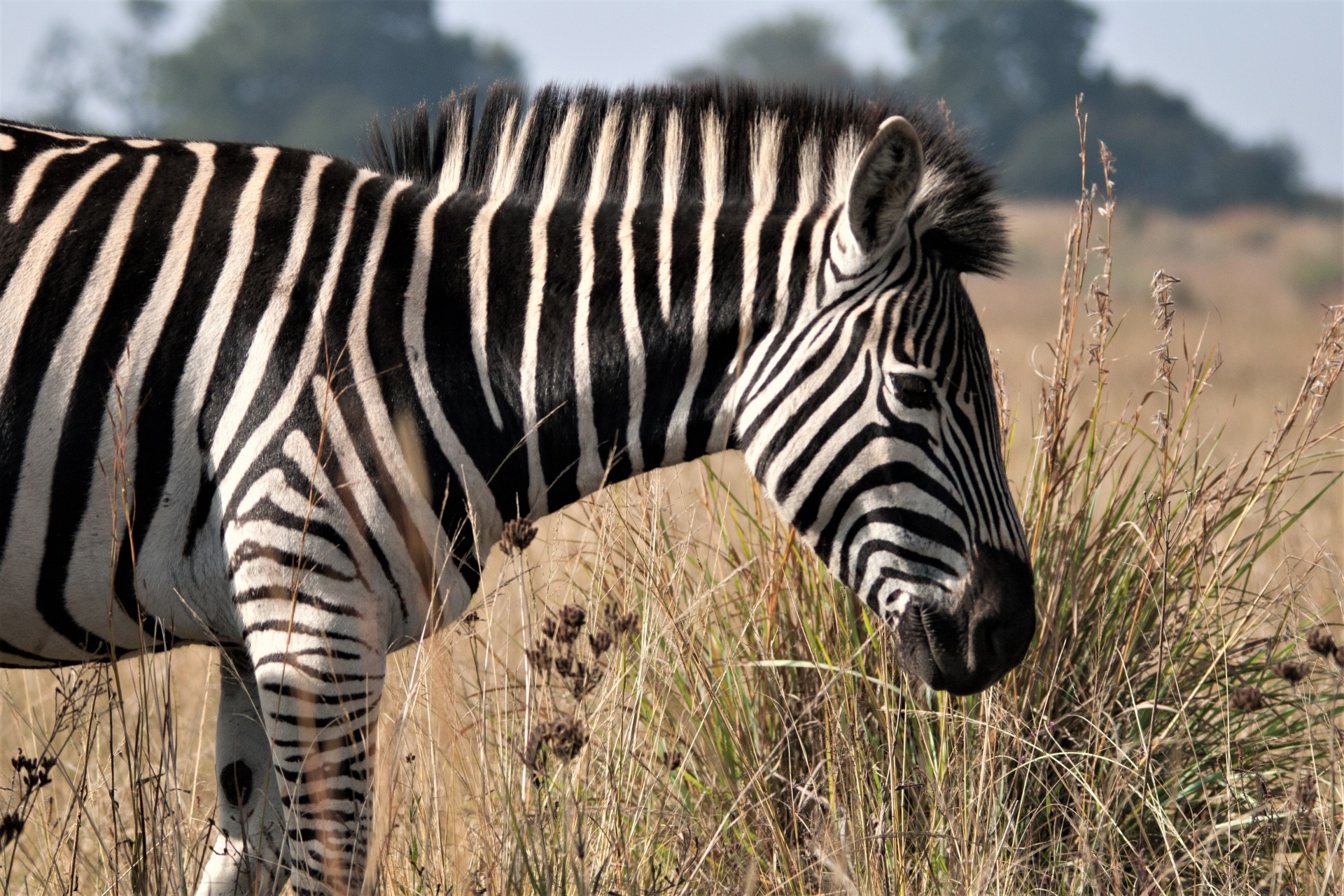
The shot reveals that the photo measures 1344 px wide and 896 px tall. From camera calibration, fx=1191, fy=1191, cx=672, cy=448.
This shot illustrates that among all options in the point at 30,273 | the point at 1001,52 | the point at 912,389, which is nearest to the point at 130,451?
the point at 30,273

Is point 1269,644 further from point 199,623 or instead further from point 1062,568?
point 199,623

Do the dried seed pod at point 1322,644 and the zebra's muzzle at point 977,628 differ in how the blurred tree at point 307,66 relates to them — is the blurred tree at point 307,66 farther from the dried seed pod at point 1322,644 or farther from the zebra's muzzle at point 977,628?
the dried seed pod at point 1322,644

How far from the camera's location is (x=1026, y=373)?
54.1 ft

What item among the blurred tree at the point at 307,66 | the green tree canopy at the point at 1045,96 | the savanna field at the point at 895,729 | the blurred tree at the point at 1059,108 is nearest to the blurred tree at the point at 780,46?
the green tree canopy at the point at 1045,96

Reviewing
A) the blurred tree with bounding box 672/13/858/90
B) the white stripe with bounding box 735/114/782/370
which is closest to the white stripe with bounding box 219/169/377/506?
the white stripe with bounding box 735/114/782/370

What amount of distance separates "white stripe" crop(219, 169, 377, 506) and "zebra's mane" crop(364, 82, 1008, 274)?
0.43 m

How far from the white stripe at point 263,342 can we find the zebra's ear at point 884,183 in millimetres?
1319

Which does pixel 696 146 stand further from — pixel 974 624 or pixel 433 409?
pixel 974 624

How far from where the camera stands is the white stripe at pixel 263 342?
2.73 metres

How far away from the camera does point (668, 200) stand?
311 cm

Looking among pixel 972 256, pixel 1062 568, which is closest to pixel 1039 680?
pixel 1062 568

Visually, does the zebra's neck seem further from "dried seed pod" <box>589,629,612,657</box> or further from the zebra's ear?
"dried seed pod" <box>589,629,612,657</box>

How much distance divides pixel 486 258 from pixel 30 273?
1049mm

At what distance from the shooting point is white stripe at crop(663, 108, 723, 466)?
295 cm
